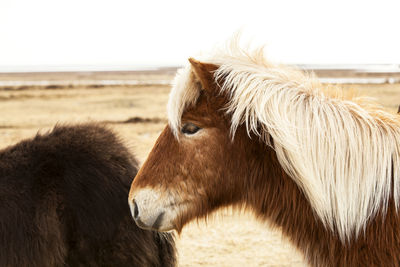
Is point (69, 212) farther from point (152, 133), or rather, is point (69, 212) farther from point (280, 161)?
point (152, 133)

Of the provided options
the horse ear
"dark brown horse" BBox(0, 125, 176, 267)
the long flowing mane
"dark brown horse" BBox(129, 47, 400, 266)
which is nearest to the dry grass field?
"dark brown horse" BBox(129, 47, 400, 266)

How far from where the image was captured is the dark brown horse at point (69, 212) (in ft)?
9.39

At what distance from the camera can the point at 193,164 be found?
2.12 metres

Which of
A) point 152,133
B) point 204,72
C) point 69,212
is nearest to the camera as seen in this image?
point 204,72

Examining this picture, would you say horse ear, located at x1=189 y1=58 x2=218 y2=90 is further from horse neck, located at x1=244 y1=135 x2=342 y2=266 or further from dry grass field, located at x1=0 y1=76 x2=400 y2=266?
dry grass field, located at x1=0 y1=76 x2=400 y2=266

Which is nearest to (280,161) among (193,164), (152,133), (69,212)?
(193,164)

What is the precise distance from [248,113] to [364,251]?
0.90 metres

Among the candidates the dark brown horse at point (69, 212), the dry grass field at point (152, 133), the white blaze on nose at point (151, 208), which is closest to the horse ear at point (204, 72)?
the white blaze on nose at point (151, 208)

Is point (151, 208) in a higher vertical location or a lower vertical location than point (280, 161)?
lower

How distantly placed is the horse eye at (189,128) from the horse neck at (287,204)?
312 millimetres

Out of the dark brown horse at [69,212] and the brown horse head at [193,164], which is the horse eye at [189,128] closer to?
the brown horse head at [193,164]

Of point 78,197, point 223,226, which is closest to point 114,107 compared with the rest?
point 223,226

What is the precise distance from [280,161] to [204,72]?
619 millimetres

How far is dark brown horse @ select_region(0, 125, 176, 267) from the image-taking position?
2.86 meters
